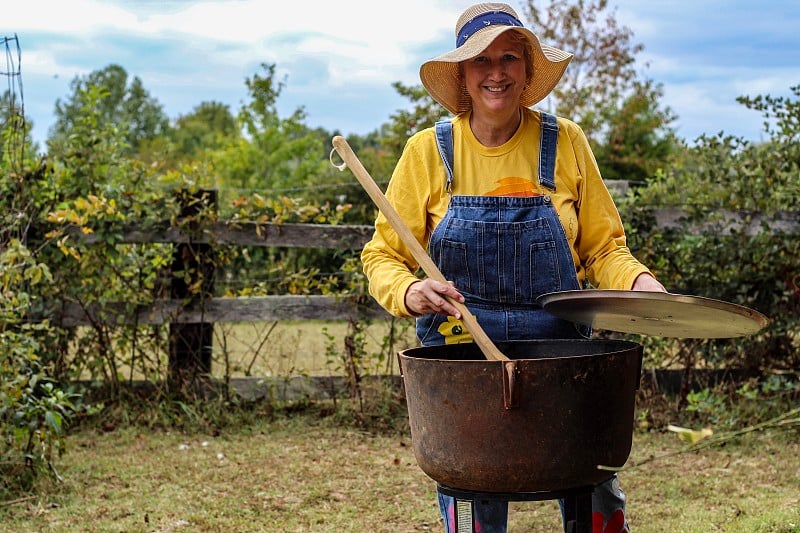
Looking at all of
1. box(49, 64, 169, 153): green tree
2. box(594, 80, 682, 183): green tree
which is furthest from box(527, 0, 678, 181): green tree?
box(49, 64, 169, 153): green tree

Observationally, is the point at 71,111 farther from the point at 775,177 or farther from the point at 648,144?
the point at 775,177

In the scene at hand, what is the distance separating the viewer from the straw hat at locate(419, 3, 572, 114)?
291cm

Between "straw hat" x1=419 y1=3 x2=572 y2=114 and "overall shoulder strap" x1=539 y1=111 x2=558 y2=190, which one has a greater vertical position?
"straw hat" x1=419 y1=3 x2=572 y2=114

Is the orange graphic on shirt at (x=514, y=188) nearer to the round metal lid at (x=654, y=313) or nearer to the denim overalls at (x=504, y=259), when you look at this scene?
the denim overalls at (x=504, y=259)

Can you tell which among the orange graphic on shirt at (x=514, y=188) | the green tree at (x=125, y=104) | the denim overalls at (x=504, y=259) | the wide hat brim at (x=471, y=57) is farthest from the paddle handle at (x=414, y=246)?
the green tree at (x=125, y=104)

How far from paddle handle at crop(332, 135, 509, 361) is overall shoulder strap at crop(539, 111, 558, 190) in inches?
17.5

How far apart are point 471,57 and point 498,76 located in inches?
5.6

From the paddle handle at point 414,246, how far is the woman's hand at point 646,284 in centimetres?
45

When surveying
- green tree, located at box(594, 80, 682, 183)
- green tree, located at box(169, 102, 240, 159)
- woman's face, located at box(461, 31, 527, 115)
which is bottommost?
woman's face, located at box(461, 31, 527, 115)

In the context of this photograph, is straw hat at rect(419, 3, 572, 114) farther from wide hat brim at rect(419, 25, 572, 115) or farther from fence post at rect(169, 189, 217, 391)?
fence post at rect(169, 189, 217, 391)

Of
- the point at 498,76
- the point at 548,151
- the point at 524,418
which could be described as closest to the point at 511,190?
the point at 548,151

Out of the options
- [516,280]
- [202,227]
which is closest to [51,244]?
[202,227]

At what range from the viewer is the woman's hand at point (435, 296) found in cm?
268

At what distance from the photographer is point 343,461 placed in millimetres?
5629
